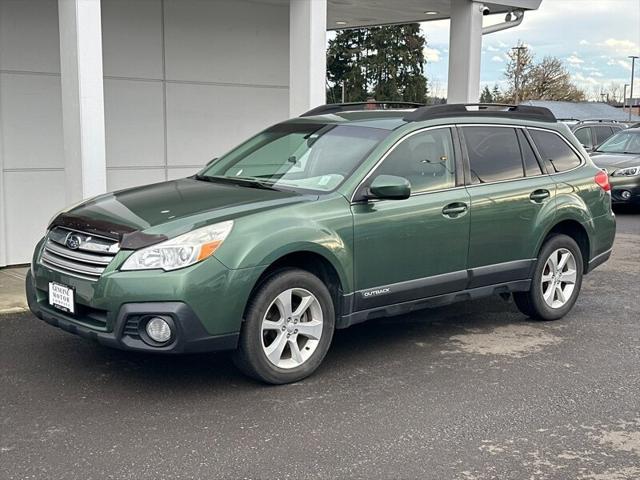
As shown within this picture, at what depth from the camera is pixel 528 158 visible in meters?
6.38

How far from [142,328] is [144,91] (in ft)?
19.1

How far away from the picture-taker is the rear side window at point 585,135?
18828mm

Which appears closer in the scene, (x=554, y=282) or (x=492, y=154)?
(x=492, y=154)

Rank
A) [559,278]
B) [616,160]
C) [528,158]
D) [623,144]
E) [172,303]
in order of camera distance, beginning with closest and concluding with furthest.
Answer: [172,303] < [528,158] < [559,278] < [616,160] < [623,144]

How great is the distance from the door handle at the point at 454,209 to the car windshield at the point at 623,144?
11195 millimetres

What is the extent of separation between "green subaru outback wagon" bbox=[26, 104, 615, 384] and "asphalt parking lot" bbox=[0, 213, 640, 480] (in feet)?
1.24

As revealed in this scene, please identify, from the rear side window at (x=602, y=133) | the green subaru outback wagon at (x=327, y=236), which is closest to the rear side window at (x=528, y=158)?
the green subaru outback wagon at (x=327, y=236)

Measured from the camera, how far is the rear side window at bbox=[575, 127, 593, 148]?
18828mm

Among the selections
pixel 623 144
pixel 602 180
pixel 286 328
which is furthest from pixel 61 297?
pixel 623 144

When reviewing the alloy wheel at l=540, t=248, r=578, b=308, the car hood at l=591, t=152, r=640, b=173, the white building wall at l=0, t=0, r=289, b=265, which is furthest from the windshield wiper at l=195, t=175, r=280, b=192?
the car hood at l=591, t=152, r=640, b=173

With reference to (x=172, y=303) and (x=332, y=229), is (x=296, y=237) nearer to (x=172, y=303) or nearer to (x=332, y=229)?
(x=332, y=229)

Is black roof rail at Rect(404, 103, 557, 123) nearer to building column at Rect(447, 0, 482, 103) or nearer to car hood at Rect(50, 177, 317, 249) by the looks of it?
car hood at Rect(50, 177, 317, 249)

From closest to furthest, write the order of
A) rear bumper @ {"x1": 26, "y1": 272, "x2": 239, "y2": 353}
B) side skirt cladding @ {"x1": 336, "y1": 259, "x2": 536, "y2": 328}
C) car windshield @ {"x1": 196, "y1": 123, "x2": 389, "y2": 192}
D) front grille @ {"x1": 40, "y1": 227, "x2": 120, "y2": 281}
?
rear bumper @ {"x1": 26, "y1": 272, "x2": 239, "y2": 353} < front grille @ {"x1": 40, "y1": 227, "x2": 120, "y2": 281} < side skirt cladding @ {"x1": 336, "y1": 259, "x2": 536, "y2": 328} < car windshield @ {"x1": 196, "y1": 123, "x2": 389, "y2": 192}

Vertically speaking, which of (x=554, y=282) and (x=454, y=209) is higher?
(x=454, y=209)
